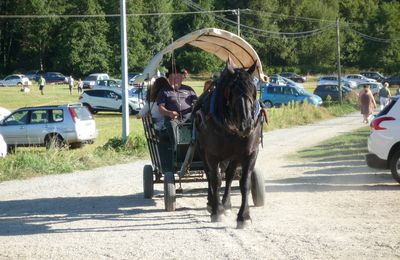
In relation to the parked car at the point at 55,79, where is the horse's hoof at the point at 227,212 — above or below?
above

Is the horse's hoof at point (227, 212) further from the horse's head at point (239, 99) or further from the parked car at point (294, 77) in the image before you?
the parked car at point (294, 77)

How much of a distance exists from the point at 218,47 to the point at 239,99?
3056mm

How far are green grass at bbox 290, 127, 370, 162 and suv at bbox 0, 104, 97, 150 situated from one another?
9371 millimetres

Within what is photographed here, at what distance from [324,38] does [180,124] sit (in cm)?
8748

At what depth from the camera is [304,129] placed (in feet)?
99.9

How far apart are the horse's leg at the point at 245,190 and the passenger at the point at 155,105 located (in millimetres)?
2339

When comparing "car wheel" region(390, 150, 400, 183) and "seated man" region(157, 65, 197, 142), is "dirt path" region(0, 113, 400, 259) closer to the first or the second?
"car wheel" region(390, 150, 400, 183)

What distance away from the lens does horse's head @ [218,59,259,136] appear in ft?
27.6

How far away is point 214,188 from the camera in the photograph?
941cm

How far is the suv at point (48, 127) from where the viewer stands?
84.7 feet

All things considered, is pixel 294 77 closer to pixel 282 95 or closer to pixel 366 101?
pixel 282 95

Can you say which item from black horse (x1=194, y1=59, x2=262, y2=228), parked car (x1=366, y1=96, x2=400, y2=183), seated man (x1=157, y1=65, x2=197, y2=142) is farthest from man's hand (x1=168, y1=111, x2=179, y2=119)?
parked car (x1=366, y1=96, x2=400, y2=183)

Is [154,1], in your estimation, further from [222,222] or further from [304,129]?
[222,222]

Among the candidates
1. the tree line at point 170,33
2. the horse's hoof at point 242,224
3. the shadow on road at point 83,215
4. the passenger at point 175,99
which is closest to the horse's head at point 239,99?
the horse's hoof at point 242,224
